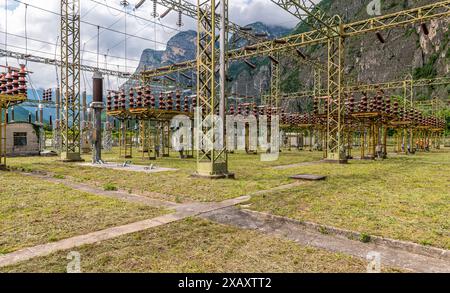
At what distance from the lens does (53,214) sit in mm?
6504

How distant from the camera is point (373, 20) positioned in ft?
65.8

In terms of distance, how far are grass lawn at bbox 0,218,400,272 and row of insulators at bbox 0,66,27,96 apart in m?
14.2

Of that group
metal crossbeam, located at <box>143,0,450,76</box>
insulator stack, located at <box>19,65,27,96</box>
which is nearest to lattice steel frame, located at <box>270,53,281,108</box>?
metal crossbeam, located at <box>143,0,450,76</box>

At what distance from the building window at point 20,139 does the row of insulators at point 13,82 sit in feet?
49.2

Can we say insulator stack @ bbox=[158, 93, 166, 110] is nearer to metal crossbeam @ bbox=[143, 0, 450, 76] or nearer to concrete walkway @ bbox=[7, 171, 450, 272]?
metal crossbeam @ bbox=[143, 0, 450, 76]

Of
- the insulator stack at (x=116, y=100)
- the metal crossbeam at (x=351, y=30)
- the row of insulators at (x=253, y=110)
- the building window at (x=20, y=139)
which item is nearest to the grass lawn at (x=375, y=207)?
the metal crossbeam at (x=351, y=30)

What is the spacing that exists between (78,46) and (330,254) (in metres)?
21.6

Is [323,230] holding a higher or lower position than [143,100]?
lower

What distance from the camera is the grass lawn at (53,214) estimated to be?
5.09m

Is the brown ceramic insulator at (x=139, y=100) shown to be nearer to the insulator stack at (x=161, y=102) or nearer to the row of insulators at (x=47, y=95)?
the insulator stack at (x=161, y=102)

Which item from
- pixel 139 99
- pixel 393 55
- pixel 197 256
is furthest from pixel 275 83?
pixel 393 55

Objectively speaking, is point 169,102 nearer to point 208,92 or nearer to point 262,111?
point 208,92

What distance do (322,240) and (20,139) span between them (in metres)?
31.3

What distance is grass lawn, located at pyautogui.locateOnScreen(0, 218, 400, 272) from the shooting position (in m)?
3.90
